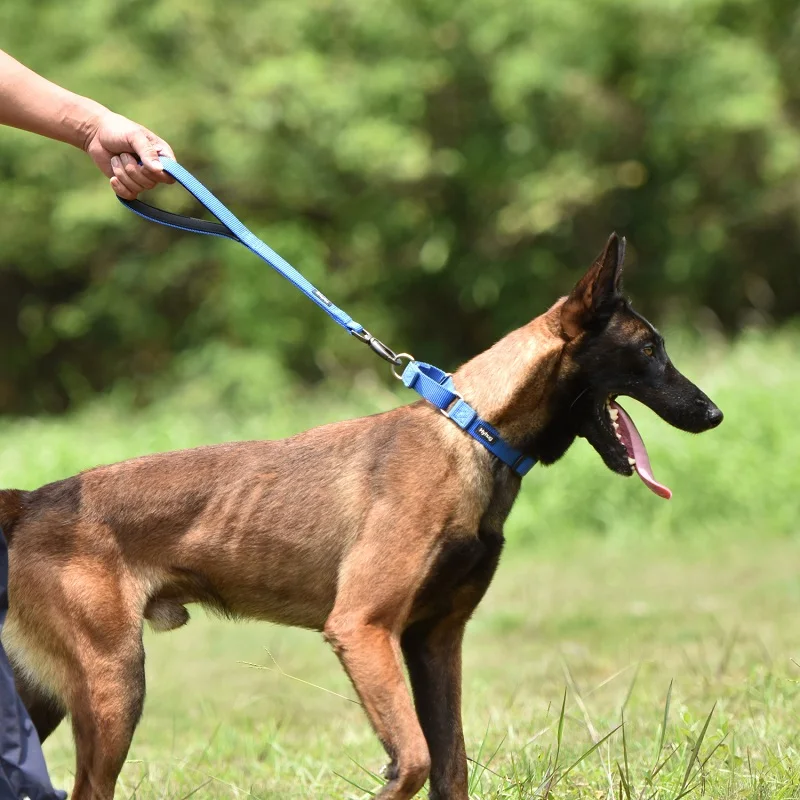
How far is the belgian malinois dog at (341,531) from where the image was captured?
12.0 ft

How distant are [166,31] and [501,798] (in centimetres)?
1776

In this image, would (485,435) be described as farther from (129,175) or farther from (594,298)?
(129,175)

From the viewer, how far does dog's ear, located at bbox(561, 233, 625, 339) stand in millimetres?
3779

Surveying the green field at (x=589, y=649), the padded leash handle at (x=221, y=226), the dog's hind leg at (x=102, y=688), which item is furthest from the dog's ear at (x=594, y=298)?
the dog's hind leg at (x=102, y=688)

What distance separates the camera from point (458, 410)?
3816 millimetres

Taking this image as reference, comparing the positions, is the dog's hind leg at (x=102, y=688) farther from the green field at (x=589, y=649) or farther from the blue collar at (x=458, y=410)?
the blue collar at (x=458, y=410)

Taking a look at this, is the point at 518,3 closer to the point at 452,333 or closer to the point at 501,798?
the point at 452,333

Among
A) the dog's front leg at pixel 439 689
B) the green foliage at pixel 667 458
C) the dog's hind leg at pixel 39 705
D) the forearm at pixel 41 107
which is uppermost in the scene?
the green foliage at pixel 667 458

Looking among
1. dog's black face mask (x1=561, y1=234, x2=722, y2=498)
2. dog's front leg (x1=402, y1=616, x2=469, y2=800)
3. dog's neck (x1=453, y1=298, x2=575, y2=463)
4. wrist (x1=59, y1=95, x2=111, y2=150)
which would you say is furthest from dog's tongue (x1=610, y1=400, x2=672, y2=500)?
wrist (x1=59, y1=95, x2=111, y2=150)

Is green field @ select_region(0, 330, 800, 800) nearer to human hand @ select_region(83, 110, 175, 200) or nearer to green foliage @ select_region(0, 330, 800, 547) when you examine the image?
green foliage @ select_region(0, 330, 800, 547)

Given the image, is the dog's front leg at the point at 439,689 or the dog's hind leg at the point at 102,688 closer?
the dog's hind leg at the point at 102,688

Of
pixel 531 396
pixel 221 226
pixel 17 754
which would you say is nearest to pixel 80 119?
pixel 221 226

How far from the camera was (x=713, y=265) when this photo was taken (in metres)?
18.5

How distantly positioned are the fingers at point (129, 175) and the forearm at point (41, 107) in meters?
0.13
